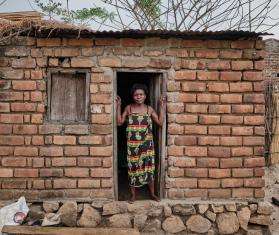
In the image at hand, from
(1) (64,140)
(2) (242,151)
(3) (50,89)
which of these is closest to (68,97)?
(3) (50,89)

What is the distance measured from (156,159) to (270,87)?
474cm

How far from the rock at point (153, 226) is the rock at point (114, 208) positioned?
34 cm

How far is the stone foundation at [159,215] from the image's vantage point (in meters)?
4.74

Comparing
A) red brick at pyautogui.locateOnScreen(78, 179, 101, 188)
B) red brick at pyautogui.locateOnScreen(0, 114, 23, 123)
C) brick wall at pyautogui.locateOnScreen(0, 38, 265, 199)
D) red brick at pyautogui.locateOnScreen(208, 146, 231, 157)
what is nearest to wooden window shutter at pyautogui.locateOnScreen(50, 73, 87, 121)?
brick wall at pyautogui.locateOnScreen(0, 38, 265, 199)

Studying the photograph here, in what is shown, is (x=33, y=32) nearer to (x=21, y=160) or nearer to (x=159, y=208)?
(x=21, y=160)

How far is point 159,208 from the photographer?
482 centimetres

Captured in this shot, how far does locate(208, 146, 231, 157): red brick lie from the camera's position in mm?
4844

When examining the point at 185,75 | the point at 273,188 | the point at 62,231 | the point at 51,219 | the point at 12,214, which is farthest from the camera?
the point at 273,188

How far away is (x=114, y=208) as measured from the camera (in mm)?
4793

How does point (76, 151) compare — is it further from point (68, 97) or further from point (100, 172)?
point (68, 97)

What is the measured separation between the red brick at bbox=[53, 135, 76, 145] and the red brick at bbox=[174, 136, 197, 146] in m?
1.30

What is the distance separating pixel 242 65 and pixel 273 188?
140 inches

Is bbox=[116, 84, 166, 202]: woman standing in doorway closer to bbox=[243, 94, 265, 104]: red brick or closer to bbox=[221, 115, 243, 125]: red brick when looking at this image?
bbox=[221, 115, 243, 125]: red brick

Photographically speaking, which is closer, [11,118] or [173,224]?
[11,118]
